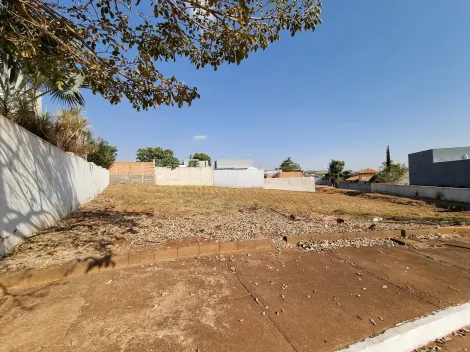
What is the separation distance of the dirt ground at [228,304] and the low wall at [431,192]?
14.1 m

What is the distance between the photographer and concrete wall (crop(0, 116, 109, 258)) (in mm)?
3072

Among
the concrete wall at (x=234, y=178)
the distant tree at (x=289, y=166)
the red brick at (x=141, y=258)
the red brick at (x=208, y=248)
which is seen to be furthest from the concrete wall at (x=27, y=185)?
the distant tree at (x=289, y=166)

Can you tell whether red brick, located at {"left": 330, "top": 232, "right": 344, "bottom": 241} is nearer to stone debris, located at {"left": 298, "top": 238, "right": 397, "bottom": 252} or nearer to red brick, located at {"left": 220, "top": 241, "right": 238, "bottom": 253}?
stone debris, located at {"left": 298, "top": 238, "right": 397, "bottom": 252}

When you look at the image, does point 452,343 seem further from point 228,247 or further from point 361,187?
point 361,187

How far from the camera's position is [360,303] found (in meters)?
2.31

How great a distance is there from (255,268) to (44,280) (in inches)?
95.1

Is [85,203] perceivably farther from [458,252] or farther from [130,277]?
[458,252]

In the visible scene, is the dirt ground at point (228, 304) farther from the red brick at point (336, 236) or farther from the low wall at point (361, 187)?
the low wall at point (361, 187)

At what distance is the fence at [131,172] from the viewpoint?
2210 cm

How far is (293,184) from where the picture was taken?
2580 cm

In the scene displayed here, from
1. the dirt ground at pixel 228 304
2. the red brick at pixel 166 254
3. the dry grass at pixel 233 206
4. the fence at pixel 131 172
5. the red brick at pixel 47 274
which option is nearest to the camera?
the dirt ground at pixel 228 304

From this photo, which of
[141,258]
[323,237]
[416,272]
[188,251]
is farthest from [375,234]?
[141,258]

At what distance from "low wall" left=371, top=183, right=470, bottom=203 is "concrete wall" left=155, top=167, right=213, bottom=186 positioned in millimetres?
16841

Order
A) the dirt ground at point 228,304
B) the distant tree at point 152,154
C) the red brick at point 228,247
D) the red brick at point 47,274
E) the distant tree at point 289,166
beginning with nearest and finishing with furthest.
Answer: the dirt ground at point 228,304 → the red brick at point 47,274 → the red brick at point 228,247 → the distant tree at point 152,154 → the distant tree at point 289,166
